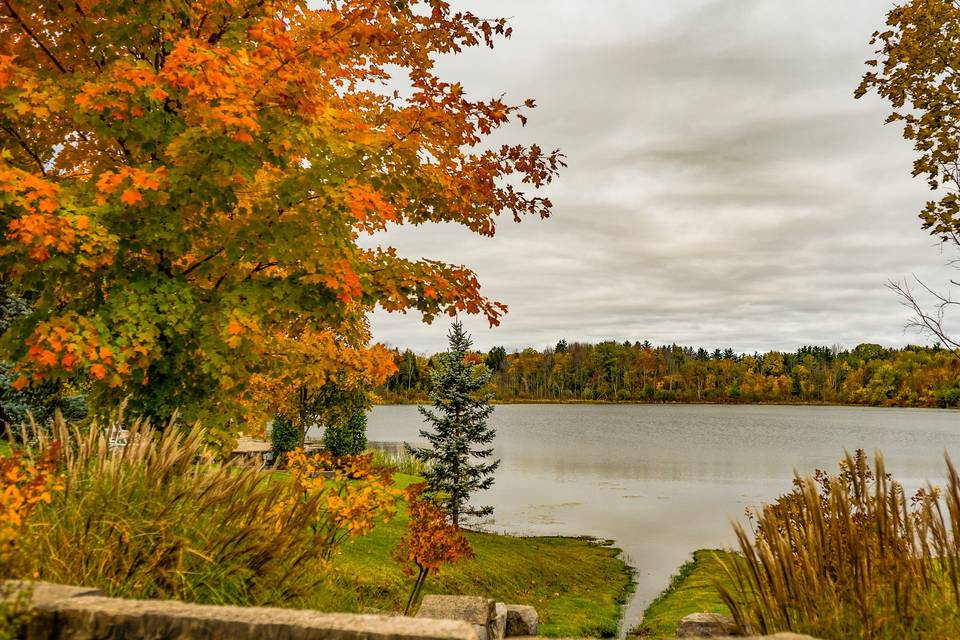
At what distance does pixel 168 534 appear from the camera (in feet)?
12.7

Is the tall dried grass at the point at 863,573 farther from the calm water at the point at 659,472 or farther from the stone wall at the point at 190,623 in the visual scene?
the stone wall at the point at 190,623

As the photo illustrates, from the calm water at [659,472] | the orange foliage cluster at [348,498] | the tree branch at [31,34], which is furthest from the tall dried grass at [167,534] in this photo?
the calm water at [659,472]

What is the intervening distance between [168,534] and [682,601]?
14.3 m

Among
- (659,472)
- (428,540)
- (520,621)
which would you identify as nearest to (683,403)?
(659,472)

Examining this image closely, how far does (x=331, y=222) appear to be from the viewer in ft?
18.9

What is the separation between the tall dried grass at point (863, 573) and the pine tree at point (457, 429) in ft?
56.8

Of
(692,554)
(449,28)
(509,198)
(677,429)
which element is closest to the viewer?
(449,28)

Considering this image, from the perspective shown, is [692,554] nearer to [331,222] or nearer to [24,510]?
[331,222]

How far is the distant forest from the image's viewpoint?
428 ft

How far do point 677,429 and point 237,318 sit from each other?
71.5 m

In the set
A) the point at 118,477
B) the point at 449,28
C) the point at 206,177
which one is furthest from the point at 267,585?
the point at 449,28

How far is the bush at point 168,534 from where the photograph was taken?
12.1 ft

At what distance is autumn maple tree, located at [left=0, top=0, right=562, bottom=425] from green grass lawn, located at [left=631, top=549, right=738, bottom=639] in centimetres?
911

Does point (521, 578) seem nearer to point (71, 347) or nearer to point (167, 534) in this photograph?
point (167, 534)
